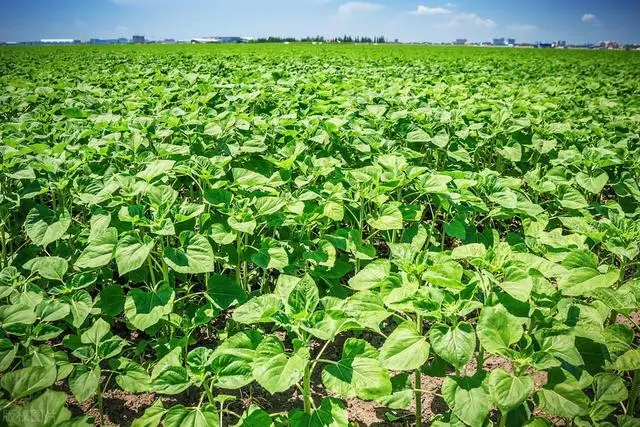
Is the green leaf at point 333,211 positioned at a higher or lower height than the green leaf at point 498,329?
higher

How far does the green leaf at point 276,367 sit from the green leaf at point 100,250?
1024 millimetres

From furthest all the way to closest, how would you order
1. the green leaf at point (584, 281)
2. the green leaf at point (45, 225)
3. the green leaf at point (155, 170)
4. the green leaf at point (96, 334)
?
1. the green leaf at point (155, 170)
2. the green leaf at point (45, 225)
3. the green leaf at point (96, 334)
4. the green leaf at point (584, 281)

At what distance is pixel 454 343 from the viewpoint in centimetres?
160

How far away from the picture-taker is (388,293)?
194 cm

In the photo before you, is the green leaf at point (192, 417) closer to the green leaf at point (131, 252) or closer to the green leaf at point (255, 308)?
the green leaf at point (255, 308)

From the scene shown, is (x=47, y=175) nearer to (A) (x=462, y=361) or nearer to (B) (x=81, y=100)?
(A) (x=462, y=361)

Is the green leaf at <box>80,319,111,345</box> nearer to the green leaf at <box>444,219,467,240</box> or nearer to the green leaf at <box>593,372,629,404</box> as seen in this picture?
the green leaf at <box>444,219,467,240</box>

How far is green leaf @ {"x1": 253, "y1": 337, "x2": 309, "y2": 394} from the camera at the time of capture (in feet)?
4.94

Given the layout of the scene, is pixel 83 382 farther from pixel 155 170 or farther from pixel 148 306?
pixel 155 170

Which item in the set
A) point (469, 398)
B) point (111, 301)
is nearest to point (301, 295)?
point (469, 398)

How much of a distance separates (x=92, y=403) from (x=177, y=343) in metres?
0.62

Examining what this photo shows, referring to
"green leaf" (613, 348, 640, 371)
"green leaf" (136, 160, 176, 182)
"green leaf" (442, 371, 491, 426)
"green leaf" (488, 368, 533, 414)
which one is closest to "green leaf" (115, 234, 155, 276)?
"green leaf" (136, 160, 176, 182)

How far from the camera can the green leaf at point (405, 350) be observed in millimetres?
1627

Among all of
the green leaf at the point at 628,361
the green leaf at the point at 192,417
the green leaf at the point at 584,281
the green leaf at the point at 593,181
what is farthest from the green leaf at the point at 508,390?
the green leaf at the point at 593,181
